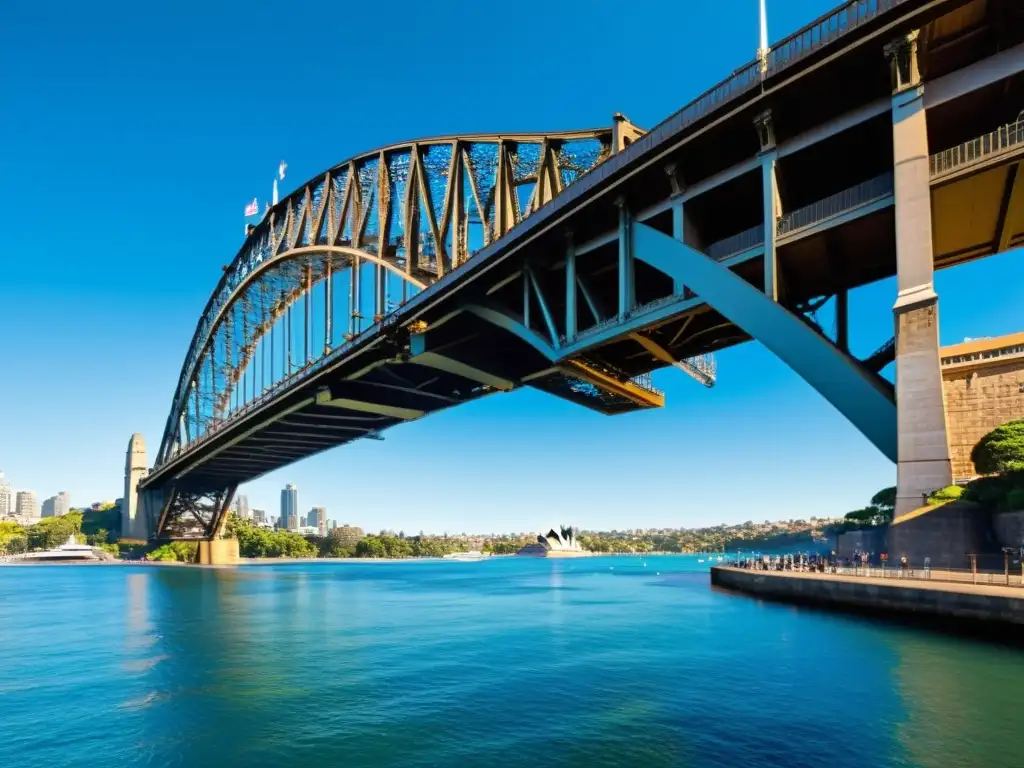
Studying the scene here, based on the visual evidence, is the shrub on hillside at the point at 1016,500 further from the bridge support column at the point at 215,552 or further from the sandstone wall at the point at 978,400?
the bridge support column at the point at 215,552

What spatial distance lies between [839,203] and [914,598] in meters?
12.7

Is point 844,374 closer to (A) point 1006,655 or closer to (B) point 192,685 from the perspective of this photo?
(A) point 1006,655

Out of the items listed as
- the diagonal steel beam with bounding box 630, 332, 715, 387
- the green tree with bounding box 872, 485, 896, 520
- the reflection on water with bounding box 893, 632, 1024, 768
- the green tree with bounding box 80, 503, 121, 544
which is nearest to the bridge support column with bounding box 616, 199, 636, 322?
the diagonal steel beam with bounding box 630, 332, 715, 387

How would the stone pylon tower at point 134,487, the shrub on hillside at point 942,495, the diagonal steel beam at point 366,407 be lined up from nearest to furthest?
the shrub on hillside at point 942,495 → the diagonal steel beam at point 366,407 → the stone pylon tower at point 134,487

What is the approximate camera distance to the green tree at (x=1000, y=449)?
2848 centimetres

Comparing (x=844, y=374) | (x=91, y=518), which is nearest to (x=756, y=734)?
(x=844, y=374)

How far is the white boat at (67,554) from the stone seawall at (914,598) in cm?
13021

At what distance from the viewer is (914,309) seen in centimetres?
2050

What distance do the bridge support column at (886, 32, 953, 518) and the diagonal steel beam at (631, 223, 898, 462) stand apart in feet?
2.37

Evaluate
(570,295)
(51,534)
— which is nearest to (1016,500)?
(570,295)

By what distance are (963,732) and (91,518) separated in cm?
17878

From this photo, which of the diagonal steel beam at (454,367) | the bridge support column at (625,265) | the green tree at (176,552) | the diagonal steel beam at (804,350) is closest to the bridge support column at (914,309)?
the diagonal steel beam at (804,350)

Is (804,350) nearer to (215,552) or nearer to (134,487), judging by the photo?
(215,552)

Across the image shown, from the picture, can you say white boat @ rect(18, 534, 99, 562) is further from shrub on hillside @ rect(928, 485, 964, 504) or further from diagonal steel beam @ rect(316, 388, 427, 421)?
shrub on hillside @ rect(928, 485, 964, 504)
